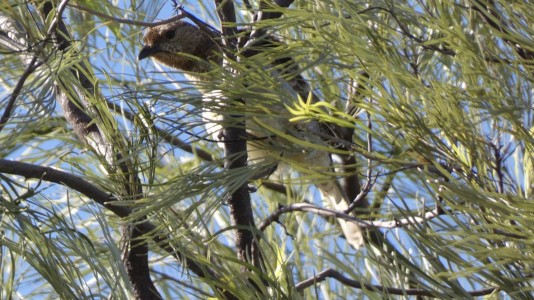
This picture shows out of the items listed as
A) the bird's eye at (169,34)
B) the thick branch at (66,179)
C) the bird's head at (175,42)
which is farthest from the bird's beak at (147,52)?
the thick branch at (66,179)

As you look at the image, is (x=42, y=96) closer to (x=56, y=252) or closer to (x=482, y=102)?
(x=56, y=252)

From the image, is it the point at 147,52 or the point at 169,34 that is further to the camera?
the point at 169,34

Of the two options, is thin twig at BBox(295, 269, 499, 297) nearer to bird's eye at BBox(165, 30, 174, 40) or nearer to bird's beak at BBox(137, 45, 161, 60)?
bird's beak at BBox(137, 45, 161, 60)

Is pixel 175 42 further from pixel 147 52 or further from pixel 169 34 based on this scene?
pixel 147 52

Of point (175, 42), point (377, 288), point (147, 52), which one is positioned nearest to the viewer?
point (377, 288)

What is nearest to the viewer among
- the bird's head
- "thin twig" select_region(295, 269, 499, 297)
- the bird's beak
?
"thin twig" select_region(295, 269, 499, 297)

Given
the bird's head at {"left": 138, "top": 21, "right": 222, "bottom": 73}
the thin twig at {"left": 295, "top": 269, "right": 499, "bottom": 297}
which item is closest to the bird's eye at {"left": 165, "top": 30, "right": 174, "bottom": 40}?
the bird's head at {"left": 138, "top": 21, "right": 222, "bottom": 73}

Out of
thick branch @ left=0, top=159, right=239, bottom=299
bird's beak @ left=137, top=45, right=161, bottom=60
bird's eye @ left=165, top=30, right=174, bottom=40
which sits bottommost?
thick branch @ left=0, top=159, right=239, bottom=299

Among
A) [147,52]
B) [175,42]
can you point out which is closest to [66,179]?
[147,52]

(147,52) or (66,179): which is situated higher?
(147,52)

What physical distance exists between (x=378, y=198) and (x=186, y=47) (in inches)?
35.9

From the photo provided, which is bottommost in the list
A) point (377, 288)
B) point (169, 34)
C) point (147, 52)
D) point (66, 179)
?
point (377, 288)

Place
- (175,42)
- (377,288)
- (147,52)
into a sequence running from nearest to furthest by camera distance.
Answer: (377,288) → (147,52) → (175,42)

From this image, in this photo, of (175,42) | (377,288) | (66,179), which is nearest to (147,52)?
(175,42)
